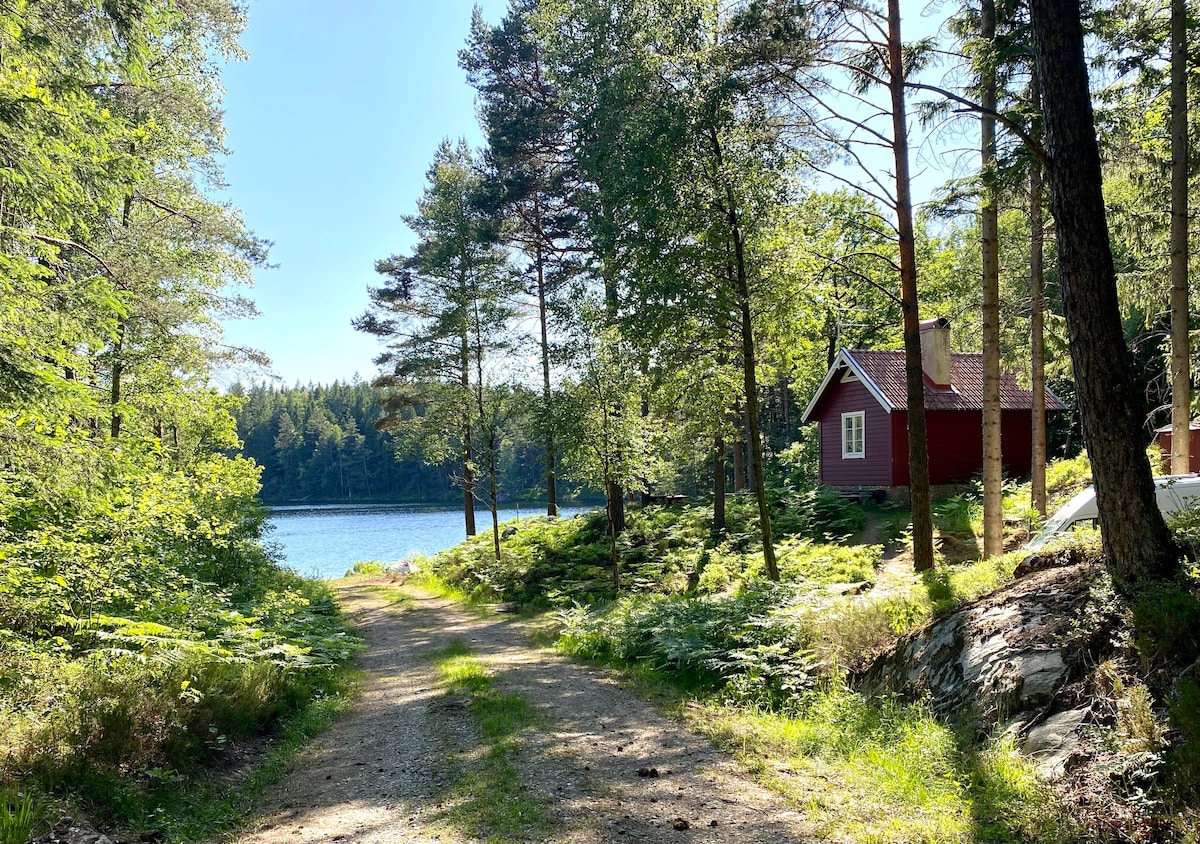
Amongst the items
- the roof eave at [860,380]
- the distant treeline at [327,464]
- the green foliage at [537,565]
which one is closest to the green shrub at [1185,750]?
the green foliage at [537,565]

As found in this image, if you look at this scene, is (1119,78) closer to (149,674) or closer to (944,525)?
(944,525)

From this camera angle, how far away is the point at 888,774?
469 cm

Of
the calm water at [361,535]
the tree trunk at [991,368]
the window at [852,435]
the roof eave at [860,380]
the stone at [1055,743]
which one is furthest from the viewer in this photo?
the calm water at [361,535]

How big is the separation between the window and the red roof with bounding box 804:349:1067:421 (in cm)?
128

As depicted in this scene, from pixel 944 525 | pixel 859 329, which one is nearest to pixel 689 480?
pixel 859 329

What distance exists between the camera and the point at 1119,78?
10.7m

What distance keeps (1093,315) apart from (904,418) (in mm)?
15592

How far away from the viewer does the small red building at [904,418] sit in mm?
20219

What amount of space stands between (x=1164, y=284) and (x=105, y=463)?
15.9m

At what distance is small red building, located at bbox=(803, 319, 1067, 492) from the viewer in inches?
796

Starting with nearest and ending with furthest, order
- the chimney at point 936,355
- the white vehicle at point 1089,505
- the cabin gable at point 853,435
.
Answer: the white vehicle at point 1089,505, the cabin gable at point 853,435, the chimney at point 936,355

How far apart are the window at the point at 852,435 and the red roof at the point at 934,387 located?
1.28 metres

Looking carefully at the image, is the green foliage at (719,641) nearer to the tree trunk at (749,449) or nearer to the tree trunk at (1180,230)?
the tree trunk at (749,449)

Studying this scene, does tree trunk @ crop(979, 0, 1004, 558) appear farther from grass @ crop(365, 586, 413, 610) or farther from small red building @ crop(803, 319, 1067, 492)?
grass @ crop(365, 586, 413, 610)
